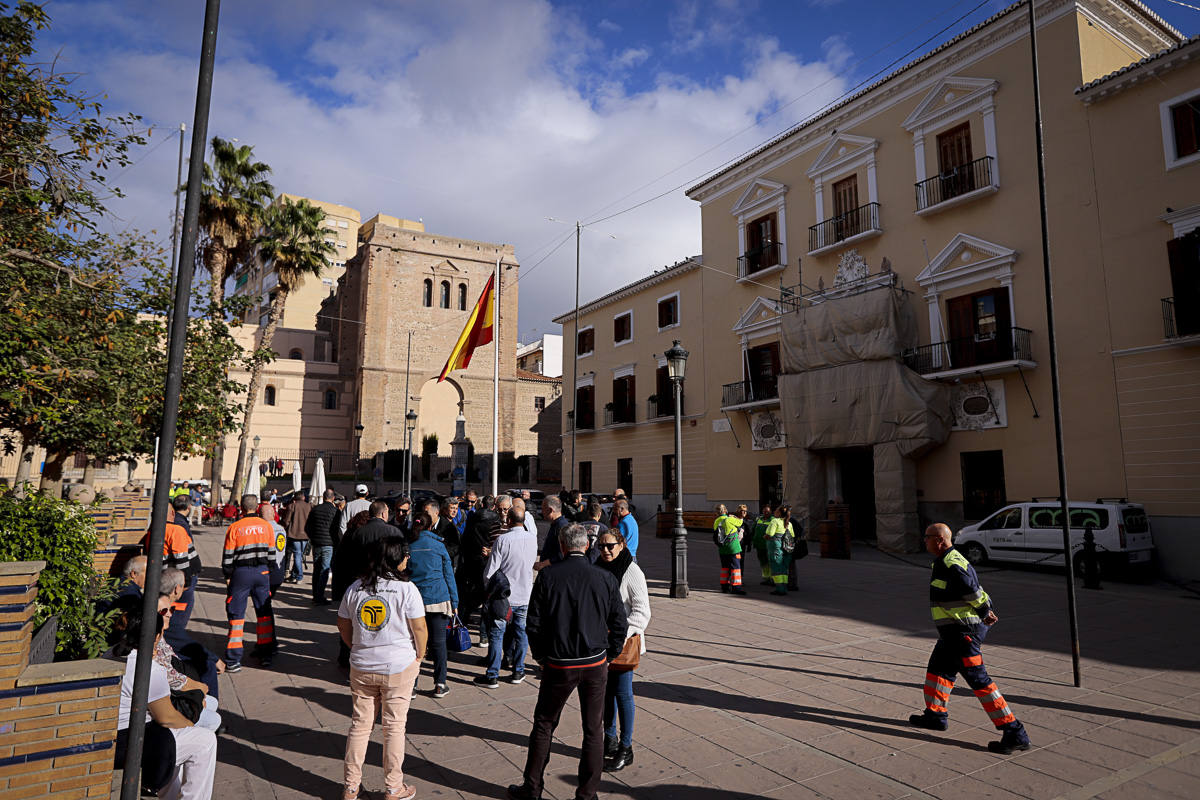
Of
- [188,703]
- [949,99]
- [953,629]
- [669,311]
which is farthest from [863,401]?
[188,703]

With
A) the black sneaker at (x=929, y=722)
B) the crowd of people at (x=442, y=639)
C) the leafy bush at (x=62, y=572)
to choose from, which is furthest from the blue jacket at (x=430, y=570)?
the black sneaker at (x=929, y=722)

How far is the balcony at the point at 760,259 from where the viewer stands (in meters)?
24.3

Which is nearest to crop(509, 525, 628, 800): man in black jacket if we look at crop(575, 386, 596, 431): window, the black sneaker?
the black sneaker

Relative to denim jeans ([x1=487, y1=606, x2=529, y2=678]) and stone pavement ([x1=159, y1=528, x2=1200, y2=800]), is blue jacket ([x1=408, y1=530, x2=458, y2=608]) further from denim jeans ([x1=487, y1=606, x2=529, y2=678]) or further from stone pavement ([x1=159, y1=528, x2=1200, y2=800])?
stone pavement ([x1=159, y1=528, x2=1200, y2=800])

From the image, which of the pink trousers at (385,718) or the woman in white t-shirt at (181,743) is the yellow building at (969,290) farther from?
the woman in white t-shirt at (181,743)

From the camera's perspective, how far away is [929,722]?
18.3 feet

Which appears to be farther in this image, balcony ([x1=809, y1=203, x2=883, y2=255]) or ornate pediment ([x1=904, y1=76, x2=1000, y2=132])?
balcony ([x1=809, y1=203, x2=883, y2=255])

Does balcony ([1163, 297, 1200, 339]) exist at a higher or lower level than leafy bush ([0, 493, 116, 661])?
higher

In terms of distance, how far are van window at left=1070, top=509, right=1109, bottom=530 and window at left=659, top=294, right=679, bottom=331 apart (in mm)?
16496

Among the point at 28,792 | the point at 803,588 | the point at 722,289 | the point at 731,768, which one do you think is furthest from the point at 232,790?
the point at 722,289

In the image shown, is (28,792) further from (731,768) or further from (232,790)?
(731,768)

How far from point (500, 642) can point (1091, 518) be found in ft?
43.3

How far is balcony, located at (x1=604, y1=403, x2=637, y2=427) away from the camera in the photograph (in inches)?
1193

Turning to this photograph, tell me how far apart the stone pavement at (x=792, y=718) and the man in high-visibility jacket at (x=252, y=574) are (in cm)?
40
